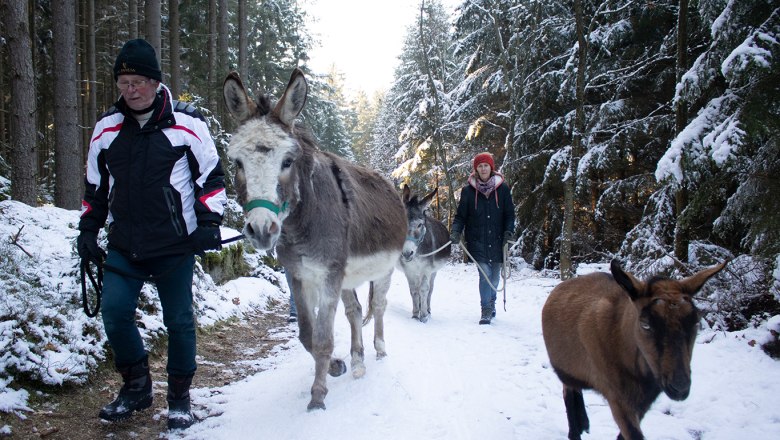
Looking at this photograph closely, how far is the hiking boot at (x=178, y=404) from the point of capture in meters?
3.41

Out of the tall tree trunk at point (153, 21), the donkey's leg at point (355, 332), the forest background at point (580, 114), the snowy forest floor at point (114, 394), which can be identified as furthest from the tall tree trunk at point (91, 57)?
the donkey's leg at point (355, 332)

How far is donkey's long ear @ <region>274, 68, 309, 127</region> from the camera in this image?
344 cm

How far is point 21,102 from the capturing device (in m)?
7.38

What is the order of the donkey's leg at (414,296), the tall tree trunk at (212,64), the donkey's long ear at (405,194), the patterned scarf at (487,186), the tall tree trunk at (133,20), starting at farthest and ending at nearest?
the tall tree trunk at (212,64) → the tall tree trunk at (133,20) → the donkey's long ear at (405,194) → the donkey's leg at (414,296) → the patterned scarf at (487,186)

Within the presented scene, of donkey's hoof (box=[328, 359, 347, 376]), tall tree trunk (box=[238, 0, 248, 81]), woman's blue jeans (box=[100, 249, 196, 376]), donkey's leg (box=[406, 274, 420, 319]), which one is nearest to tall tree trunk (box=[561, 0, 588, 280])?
donkey's leg (box=[406, 274, 420, 319])

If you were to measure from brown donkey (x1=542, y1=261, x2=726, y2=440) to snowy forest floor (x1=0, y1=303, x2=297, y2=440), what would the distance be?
10.5 ft

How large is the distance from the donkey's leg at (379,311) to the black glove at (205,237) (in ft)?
8.25

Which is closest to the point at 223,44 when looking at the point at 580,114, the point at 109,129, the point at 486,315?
the point at 580,114

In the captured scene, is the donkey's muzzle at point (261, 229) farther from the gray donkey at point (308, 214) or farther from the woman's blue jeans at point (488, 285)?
the woman's blue jeans at point (488, 285)

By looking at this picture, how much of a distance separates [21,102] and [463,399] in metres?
8.42

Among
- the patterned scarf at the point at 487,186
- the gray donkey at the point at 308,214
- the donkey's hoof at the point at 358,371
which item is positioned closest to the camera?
the gray donkey at the point at 308,214

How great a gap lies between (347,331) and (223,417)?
2.97 m

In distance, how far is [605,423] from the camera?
12.5 feet

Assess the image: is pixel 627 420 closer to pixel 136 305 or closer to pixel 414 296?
pixel 136 305
